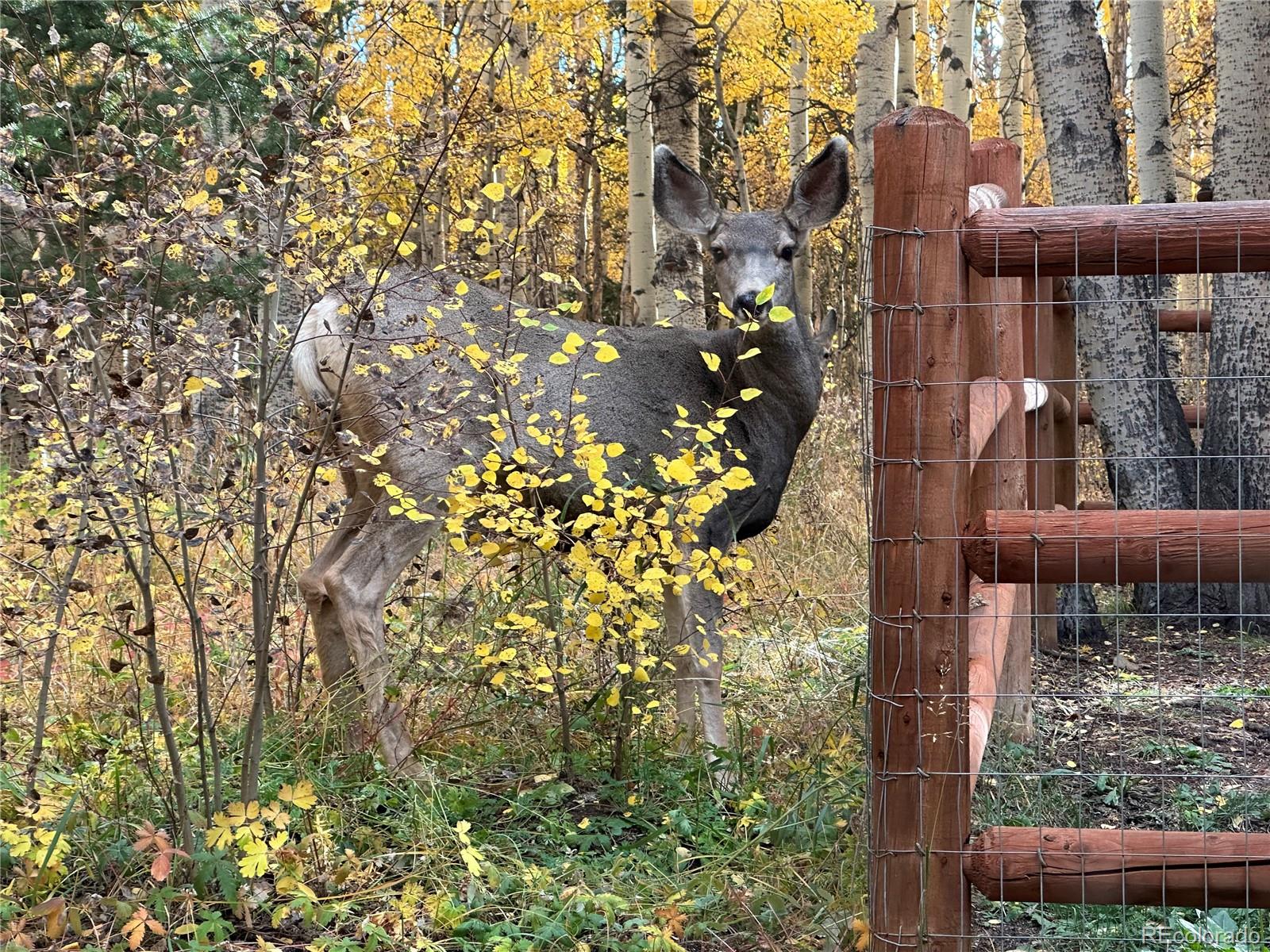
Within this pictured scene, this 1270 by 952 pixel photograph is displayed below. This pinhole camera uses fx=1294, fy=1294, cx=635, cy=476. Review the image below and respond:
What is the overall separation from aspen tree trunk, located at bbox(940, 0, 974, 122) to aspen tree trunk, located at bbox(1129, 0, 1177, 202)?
3536 millimetres

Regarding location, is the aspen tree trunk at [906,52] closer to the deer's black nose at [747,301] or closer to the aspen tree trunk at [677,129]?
the aspen tree trunk at [677,129]

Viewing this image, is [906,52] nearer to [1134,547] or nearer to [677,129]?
[677,129]

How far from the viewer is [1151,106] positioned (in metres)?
9.85

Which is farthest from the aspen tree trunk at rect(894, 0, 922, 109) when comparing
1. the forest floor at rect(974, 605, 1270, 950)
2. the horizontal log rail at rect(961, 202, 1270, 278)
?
the horizontal log rail at rect(961, 202, 1270, 278)

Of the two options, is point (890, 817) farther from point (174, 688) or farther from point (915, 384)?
point (174, 688)

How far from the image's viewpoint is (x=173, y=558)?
652cm

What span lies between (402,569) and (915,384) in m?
2.96

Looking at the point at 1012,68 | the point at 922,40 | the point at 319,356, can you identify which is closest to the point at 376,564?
the point at 319,356

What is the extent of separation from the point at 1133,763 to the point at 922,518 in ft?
9.09

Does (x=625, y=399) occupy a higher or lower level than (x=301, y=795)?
higher

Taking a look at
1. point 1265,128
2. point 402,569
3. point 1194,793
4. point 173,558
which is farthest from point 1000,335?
point 173,558

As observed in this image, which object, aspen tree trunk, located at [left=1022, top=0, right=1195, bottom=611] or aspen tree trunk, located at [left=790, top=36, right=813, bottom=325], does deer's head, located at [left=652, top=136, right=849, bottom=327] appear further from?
aspen tree trunk, located at [left=790, top=36, right=813, bottom=325]

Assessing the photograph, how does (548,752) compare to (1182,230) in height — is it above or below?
below

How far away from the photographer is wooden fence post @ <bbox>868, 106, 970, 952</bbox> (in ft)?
8.63
